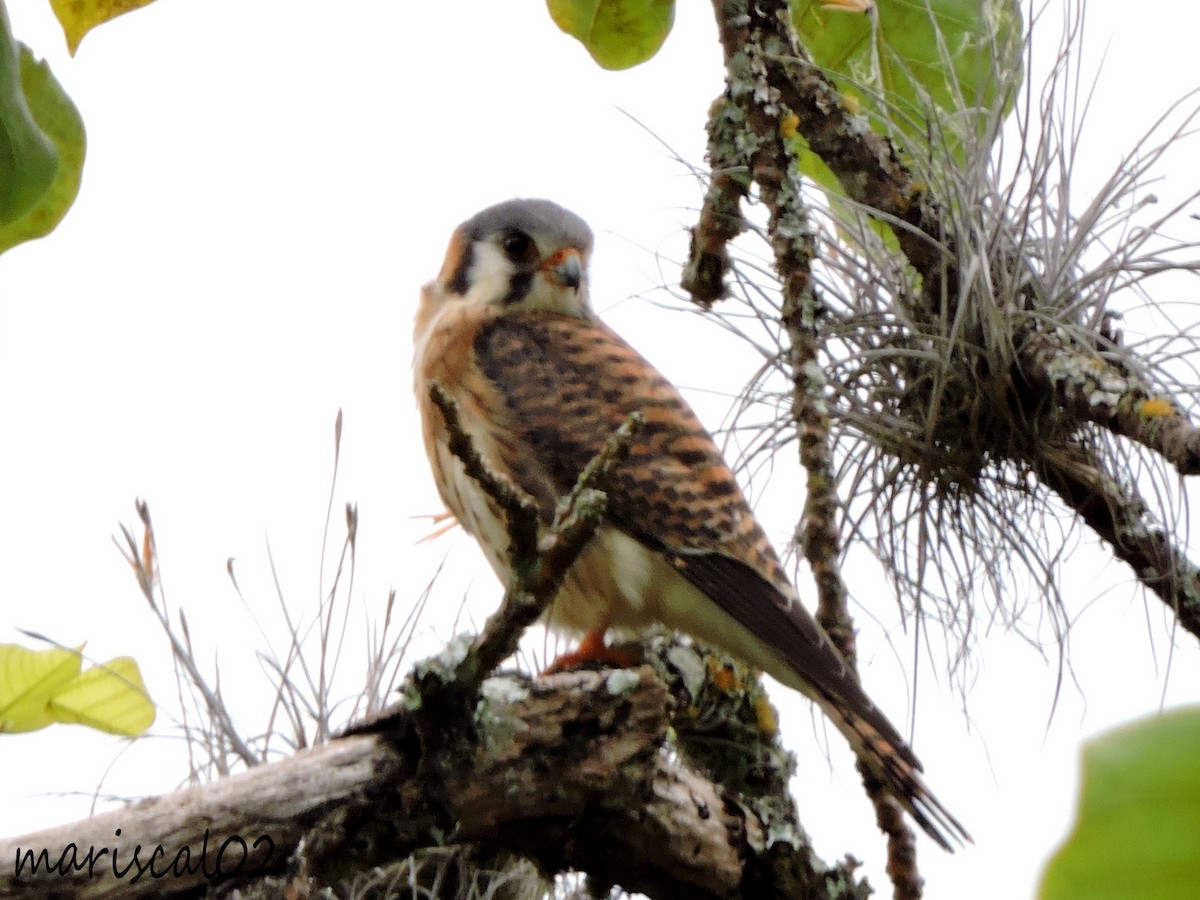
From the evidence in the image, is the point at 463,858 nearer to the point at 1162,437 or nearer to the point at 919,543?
the point at 919,543

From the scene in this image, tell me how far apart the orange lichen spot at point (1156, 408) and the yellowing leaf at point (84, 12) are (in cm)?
118

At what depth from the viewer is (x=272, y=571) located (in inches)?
78.5

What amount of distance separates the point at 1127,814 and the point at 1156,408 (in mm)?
1194

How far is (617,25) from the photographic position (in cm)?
183

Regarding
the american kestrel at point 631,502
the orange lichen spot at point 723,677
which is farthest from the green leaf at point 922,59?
the orange lichen spot at point 723,677

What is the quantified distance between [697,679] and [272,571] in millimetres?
715

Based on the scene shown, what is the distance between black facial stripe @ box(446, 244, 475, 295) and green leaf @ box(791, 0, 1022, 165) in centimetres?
98

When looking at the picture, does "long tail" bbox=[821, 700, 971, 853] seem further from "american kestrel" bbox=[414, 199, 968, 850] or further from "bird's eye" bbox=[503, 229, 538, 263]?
"bird's eye" bbox=[503, 229, 538, 263]

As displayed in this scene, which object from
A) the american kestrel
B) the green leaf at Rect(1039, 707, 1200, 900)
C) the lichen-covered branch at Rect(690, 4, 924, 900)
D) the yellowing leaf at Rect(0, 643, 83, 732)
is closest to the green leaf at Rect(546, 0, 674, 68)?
the lichen-covered branch at Rect(690, 4, 924, 900)

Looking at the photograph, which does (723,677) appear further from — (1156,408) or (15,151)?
(15,151)

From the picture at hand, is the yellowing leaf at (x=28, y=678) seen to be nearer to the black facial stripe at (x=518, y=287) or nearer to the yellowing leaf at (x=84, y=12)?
the yellowing leaf at (x=84, y=12)

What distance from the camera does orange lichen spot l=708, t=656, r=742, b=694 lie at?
2088 millimetres

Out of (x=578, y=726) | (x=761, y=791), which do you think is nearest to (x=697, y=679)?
(x=761, y=791)

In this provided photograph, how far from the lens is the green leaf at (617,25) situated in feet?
5.98
